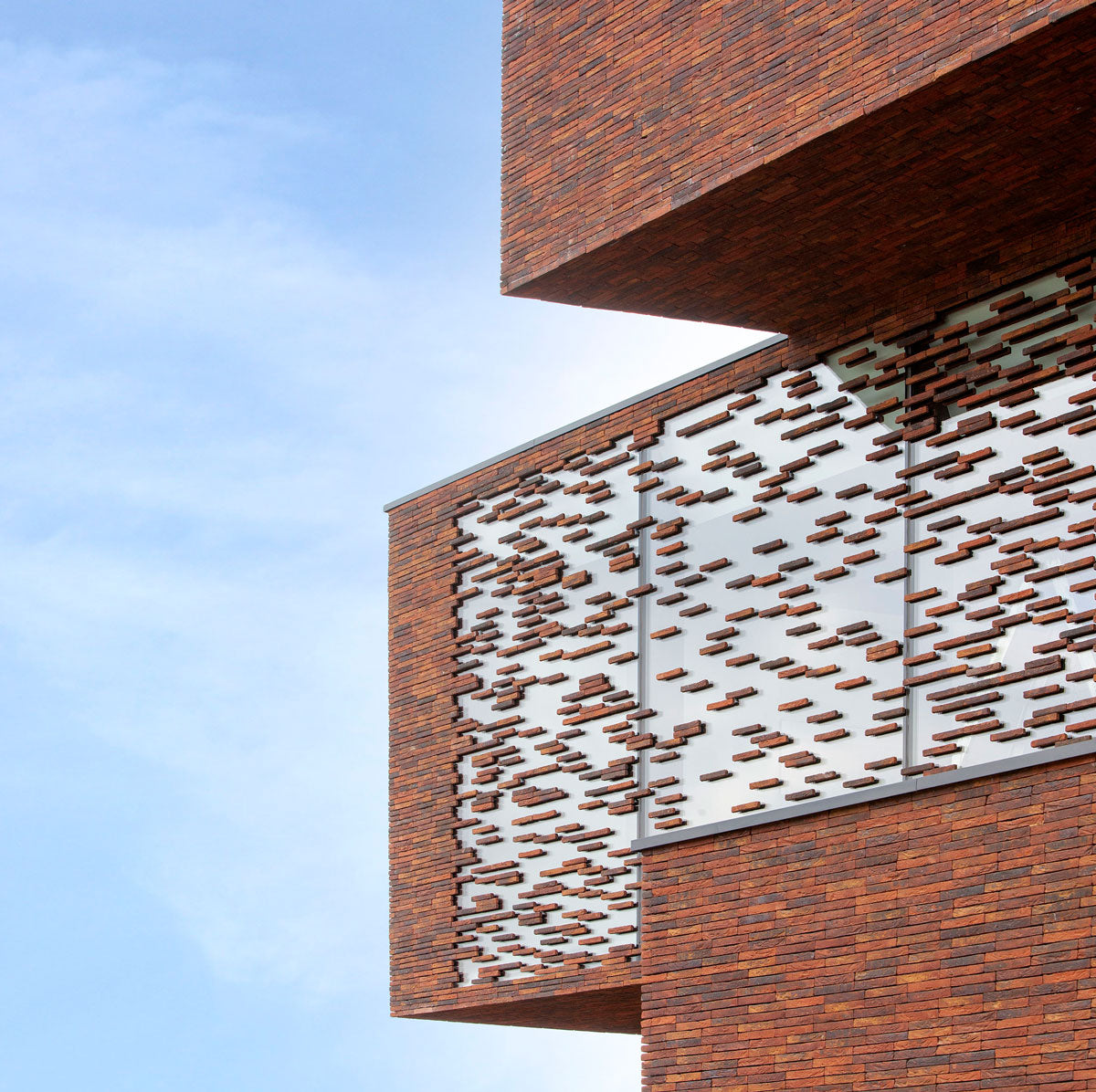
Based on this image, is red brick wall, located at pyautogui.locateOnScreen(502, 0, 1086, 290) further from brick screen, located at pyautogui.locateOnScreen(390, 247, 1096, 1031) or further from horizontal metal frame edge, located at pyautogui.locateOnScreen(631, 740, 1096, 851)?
horizontal metal frame edge, located at pyautogui.locateOnScreen(631, 740, 1096, 851)

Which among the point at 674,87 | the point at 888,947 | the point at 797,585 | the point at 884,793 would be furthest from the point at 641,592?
the point at 888,947

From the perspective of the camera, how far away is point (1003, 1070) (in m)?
11.3

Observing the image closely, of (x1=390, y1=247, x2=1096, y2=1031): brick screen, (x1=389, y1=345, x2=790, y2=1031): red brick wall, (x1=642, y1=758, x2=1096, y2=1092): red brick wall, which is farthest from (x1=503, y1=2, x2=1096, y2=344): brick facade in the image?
(x1=642, y1=758, x2=1096, y2=1092): red brick wall

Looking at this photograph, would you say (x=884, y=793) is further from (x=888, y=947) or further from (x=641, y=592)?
(x=641, y=592)

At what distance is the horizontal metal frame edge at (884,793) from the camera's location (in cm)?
1149

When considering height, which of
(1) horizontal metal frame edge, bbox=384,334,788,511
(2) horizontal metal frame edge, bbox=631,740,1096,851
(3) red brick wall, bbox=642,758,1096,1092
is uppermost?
(1) horizontal metal frame edge, bbox=384,334,788,511

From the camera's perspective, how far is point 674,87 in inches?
567

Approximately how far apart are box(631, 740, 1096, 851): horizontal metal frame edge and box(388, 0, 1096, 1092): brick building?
3cm

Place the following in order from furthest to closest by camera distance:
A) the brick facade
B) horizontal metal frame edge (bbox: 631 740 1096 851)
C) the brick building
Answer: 1. the brick facade
2. the brick building
3. horizontal metal frame edge (bbox: 631 740 1096 851)

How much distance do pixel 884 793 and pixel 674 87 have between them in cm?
572

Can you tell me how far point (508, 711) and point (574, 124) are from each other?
19.7 feet

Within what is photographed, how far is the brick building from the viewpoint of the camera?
12086 mm

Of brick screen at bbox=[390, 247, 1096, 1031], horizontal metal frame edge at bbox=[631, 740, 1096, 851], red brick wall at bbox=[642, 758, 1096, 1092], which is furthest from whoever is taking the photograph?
brick screen at bbox=[390, 247, 1096, 1031]

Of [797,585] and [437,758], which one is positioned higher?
[797,585]
